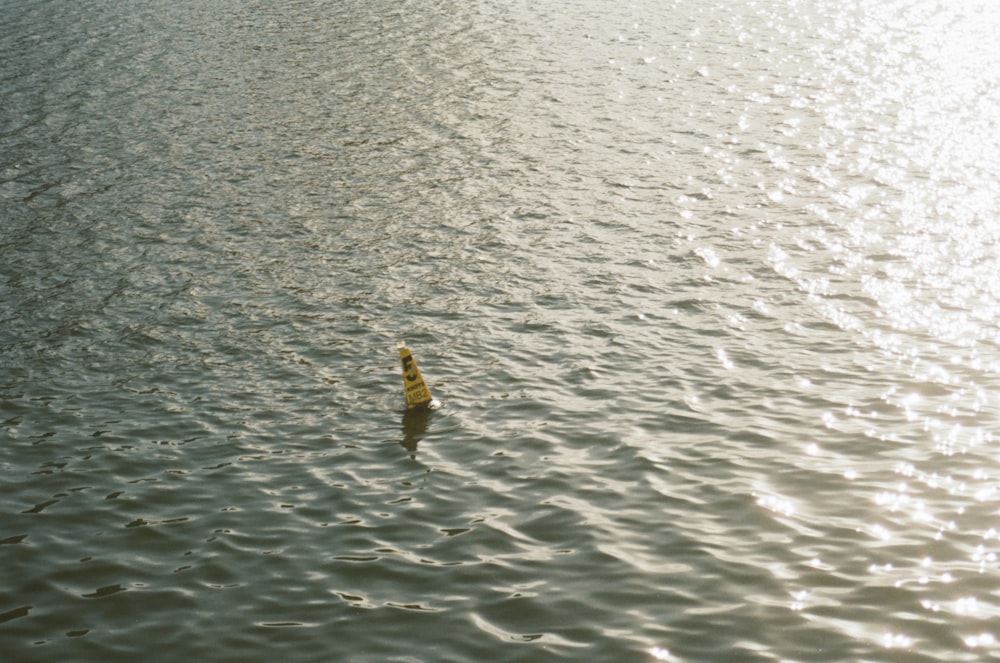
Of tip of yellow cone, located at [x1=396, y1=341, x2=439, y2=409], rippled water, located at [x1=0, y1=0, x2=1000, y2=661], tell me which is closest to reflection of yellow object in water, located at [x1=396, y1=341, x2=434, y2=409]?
tip of yellow cone, located at [x1=396, y1=341, x2=439, y2=409]

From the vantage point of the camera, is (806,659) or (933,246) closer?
(806,659)

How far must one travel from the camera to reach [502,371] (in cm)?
1942

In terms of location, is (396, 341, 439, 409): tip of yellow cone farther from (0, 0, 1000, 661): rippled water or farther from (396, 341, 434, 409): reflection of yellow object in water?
(0, 0, 1000, 661): rippled water

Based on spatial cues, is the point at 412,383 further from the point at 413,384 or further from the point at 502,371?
the point at 502,371

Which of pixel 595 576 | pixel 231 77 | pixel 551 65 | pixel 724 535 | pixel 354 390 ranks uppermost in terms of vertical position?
pixel 551 65

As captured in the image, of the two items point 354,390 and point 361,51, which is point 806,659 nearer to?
point 354,390

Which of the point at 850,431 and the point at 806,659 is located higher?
the point at 850,431

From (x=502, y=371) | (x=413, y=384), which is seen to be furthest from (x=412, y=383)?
(x=502, y=371)

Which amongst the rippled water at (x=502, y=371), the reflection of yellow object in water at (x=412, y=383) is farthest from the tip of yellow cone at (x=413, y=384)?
the rippled water at (x=502, y=371)

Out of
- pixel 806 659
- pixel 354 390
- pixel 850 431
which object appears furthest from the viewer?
pixel 354 390

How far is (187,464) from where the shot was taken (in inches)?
641

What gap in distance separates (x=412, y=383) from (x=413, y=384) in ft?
0.13

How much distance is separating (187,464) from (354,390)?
354 centimetres

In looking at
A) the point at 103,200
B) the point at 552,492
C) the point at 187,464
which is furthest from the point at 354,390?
the point at 103,200
